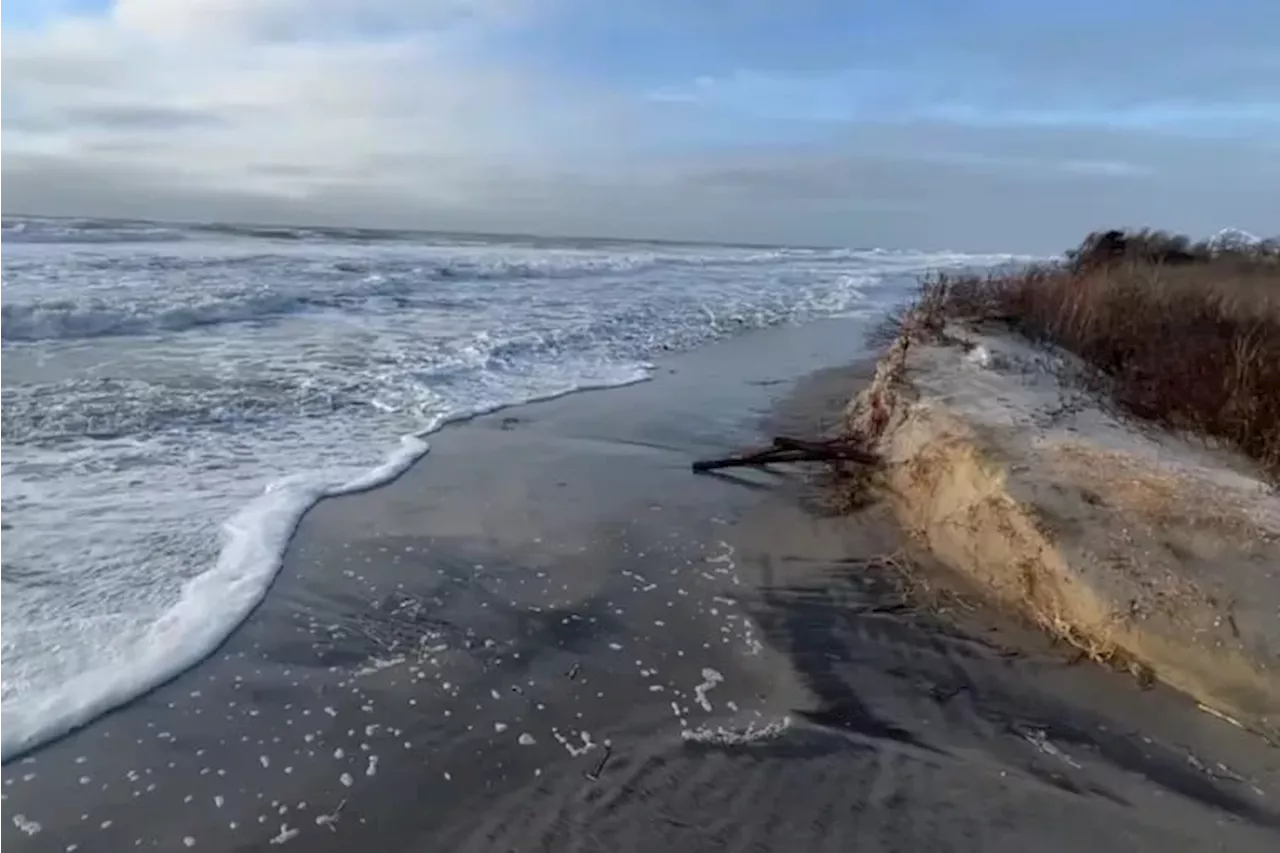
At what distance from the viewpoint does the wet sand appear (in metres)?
3.30

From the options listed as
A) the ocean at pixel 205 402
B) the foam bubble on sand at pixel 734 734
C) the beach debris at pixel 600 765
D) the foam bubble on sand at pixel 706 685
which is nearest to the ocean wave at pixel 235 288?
the ocean at pixel 205 402

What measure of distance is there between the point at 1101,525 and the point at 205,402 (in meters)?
7.81

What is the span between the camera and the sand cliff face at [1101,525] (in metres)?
4.38

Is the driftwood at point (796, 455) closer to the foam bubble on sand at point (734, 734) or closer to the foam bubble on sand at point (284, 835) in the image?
the foam bubble on sand at point (734, 734)

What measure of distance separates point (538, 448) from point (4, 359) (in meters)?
7.20

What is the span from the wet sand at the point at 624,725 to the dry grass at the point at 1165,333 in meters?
3.06

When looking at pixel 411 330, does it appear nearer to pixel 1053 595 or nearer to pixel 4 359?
pixel 4 359

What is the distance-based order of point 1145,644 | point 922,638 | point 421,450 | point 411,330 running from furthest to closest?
1. point 411,330
2. point 421,450
3. point 922,638
4. point 1145,644

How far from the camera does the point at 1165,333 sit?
9.84 meters

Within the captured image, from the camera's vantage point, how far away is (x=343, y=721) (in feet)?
12.8

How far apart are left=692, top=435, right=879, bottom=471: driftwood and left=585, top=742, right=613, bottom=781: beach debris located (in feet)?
13.3

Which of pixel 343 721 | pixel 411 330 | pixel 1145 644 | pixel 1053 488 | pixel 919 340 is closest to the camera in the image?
pixel 343 721

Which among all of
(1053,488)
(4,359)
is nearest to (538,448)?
(1053,488)

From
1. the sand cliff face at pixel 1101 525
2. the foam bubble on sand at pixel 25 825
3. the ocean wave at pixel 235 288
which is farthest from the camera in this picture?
the ocean wave at pixel 235 288
